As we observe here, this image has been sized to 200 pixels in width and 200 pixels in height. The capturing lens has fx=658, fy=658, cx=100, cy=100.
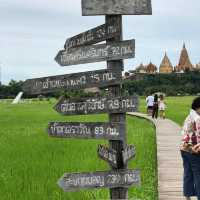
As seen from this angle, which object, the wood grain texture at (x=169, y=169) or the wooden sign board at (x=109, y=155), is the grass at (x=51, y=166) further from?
the wooden sign board at (x=109, y=155)

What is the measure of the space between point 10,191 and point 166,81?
316ft

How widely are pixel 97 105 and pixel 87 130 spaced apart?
228mm

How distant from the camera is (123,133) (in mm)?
5465

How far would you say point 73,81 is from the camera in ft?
18.7

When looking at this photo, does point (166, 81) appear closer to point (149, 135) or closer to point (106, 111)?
point (149, 135)

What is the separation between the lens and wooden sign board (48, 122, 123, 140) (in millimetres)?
5461

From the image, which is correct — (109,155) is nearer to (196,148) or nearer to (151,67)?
(196,148)

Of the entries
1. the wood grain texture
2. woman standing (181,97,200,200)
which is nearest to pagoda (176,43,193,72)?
the wood grain texture

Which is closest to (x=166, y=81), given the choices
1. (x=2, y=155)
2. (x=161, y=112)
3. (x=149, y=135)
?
(x=161, y=112)

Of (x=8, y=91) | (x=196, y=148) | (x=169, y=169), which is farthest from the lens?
(x=8, y=91)

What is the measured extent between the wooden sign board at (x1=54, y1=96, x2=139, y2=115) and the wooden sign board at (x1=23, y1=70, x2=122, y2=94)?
0.41 feet

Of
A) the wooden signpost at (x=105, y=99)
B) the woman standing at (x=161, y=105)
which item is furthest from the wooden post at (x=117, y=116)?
the woman standing at (x=161, y=105)

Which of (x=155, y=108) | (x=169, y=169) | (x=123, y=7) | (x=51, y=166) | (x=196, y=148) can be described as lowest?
(x=169, y=169)

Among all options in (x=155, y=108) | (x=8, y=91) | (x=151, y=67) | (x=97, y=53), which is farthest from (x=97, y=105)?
(x=151, y=67)
